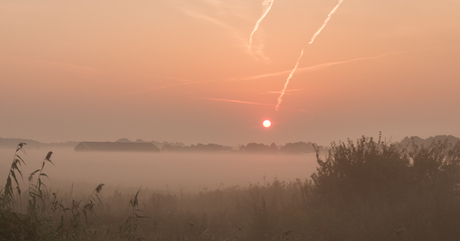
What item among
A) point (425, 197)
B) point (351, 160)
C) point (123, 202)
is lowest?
point (123, 202)

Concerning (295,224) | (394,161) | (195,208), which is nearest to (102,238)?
(295,224)

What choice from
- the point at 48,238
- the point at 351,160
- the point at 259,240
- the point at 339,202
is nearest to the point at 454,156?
Answer: the point at 351,160

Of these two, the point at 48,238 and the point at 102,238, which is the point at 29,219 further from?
the point at 102,238

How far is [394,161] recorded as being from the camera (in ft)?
42.1

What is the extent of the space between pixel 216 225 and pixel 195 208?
4.74m

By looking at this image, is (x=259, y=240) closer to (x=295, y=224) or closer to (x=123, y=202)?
(x=295, y=224)

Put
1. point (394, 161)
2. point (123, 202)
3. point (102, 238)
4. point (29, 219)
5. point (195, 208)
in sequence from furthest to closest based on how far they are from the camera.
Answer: point (123, 202), point (195, 208), point (394, 161), point (102, 238), point (29, 219)

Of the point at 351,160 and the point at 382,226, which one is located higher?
the point at 351,160

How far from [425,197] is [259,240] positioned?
16.6 feet

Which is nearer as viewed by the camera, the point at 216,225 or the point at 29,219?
the point at 29,219

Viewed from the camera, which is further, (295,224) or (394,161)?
(394,161)

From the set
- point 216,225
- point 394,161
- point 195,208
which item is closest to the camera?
point 216,225

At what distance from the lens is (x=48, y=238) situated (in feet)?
21.8

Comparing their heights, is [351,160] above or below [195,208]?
above
